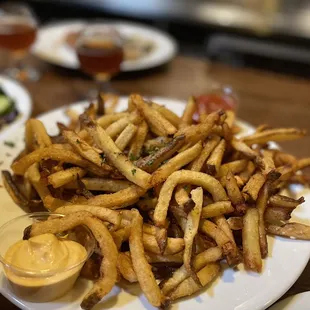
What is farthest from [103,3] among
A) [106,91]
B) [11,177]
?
[11,177]

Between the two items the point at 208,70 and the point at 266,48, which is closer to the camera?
the point at 208,70

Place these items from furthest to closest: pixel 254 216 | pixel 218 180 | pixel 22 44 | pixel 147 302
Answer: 1. pixel 22 44
2. pixel 218 180
3. pixel 254 216
4. pixel 147 302

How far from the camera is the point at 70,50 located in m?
A: 3.33

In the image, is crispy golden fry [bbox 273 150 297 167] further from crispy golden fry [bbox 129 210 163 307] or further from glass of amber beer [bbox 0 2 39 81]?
glass of amber beer [bbox 0 2 39 81]

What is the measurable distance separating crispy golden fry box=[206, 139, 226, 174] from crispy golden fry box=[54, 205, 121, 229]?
0.39 m

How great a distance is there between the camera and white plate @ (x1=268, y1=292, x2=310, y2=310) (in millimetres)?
1432

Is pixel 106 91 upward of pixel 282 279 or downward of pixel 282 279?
downward

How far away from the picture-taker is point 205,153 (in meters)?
1.67

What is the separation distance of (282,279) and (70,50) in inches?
94.2

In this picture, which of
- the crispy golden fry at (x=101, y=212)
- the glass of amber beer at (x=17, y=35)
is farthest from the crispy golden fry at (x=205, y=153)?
the glass of amber beer at (x=17, y=35)

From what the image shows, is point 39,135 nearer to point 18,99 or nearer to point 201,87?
point 18,99

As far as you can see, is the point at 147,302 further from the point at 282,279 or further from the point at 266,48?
the point at 266,48

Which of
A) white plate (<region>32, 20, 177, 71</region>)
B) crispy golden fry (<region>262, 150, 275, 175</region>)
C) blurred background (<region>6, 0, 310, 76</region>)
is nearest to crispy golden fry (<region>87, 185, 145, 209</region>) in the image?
crispy golden fry (<region>262, 150, 275, 175</region>)

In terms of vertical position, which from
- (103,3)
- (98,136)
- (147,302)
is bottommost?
(103,3)
